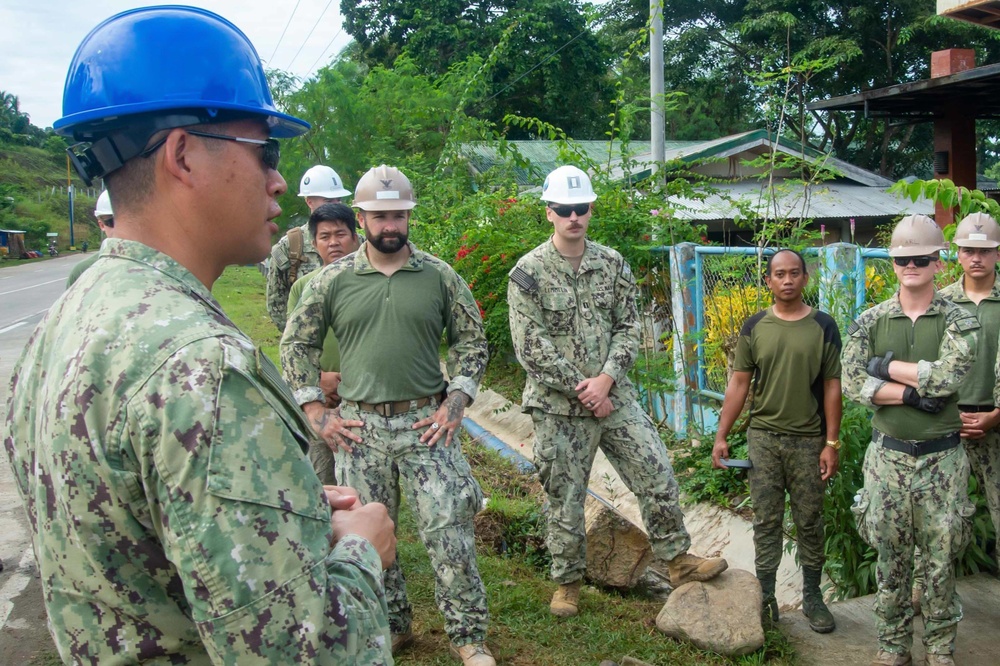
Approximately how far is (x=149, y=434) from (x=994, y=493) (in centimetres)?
458

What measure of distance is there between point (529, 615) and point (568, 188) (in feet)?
7.67

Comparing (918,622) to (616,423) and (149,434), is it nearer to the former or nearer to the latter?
(616,423)

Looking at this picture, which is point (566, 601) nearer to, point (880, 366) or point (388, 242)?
point (880, 366)

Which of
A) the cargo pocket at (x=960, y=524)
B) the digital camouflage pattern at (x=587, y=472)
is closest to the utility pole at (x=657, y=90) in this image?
the digital camouflage pattern at (x=587, y=472)

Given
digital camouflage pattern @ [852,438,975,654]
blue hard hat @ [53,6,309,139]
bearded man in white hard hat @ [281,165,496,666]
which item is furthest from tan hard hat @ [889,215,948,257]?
blue hard hat @ [53,6,309,139]

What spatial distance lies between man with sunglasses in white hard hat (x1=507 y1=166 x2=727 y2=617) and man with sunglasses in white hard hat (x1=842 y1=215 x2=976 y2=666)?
854 millimetres

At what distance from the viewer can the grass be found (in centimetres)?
431

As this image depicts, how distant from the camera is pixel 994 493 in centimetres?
459

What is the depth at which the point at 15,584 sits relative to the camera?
525 centimetres

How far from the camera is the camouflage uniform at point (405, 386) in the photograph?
4145 mm

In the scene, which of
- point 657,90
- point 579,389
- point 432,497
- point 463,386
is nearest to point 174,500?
point 432,497

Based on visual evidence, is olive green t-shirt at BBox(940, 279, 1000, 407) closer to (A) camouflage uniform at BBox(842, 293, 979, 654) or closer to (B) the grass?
(A) camouflage uniform at BBox(842, 293, 979, 654)

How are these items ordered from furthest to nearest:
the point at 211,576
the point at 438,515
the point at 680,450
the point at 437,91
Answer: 1. the point at 437,91
2. the point at 680,450
3. the point at 438,515
4. the point at 211,576

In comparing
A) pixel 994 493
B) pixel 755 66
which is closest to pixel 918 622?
pixel 994 493
